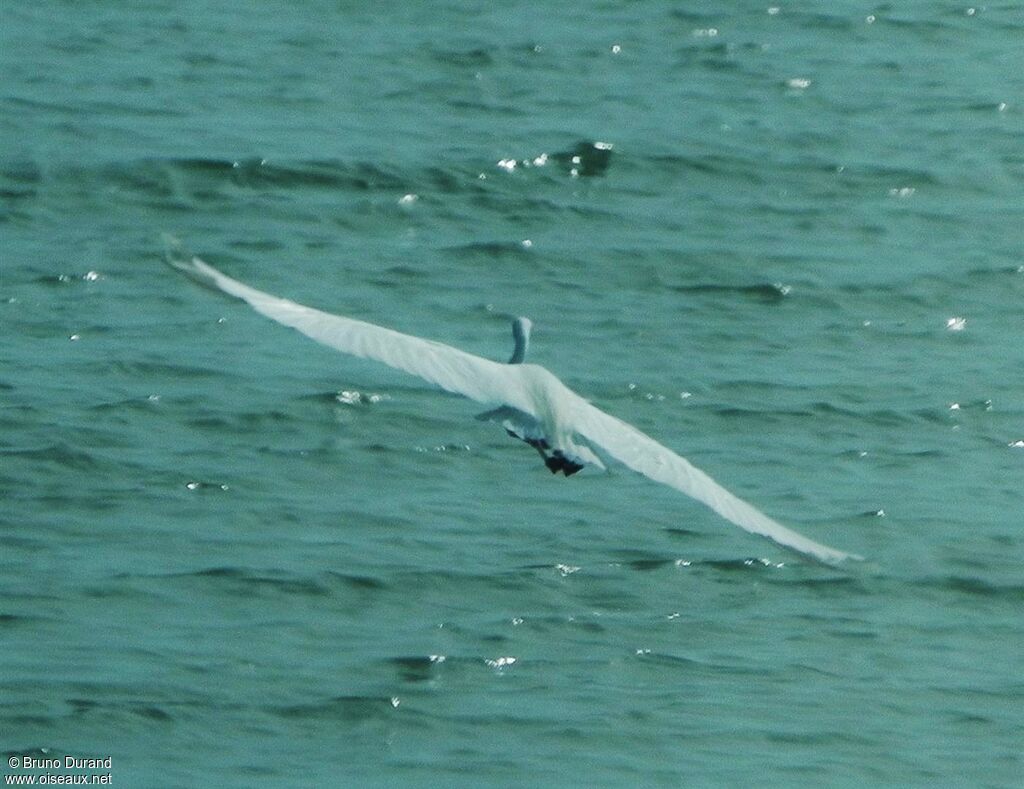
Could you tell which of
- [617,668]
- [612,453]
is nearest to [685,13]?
[617,668]

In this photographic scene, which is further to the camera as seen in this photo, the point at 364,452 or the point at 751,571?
the point at 364,452

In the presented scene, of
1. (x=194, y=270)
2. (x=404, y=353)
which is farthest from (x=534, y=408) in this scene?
(x=194, y=270)

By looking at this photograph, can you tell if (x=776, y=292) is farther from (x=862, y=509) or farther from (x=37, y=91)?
(x=37, y=91)

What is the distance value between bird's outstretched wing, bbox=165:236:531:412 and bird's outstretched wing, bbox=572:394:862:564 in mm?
260

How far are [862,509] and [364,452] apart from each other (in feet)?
8.50

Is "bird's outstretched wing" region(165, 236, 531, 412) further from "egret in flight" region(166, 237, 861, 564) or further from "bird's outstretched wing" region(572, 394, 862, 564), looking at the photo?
"bird's outstretched wing" region(572, 394, 862, 564)

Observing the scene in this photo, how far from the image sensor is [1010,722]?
10.6 m

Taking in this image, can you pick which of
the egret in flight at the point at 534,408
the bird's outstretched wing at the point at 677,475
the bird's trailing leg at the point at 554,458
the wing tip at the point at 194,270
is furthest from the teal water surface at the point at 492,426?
the wing tip at the point at 194,270

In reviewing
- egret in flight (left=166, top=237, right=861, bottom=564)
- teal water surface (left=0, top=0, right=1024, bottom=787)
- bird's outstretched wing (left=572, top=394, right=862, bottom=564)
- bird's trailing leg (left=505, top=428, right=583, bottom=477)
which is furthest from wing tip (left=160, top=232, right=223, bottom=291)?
teal water surface (left=0, top=0, right=1024, bottom=787)

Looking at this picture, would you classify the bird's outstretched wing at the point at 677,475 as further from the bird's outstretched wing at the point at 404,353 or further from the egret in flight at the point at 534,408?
the bird's outstretched wing at the point at 404,353

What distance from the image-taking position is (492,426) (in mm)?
13727

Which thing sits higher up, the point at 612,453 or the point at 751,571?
the point at 612,453

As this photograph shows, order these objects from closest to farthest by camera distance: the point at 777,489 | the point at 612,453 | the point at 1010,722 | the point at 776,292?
the point at 612,453 → the point at 1010,722 → the point at 777,489 → the point at 776,292

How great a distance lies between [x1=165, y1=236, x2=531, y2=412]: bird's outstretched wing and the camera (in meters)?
8.00
